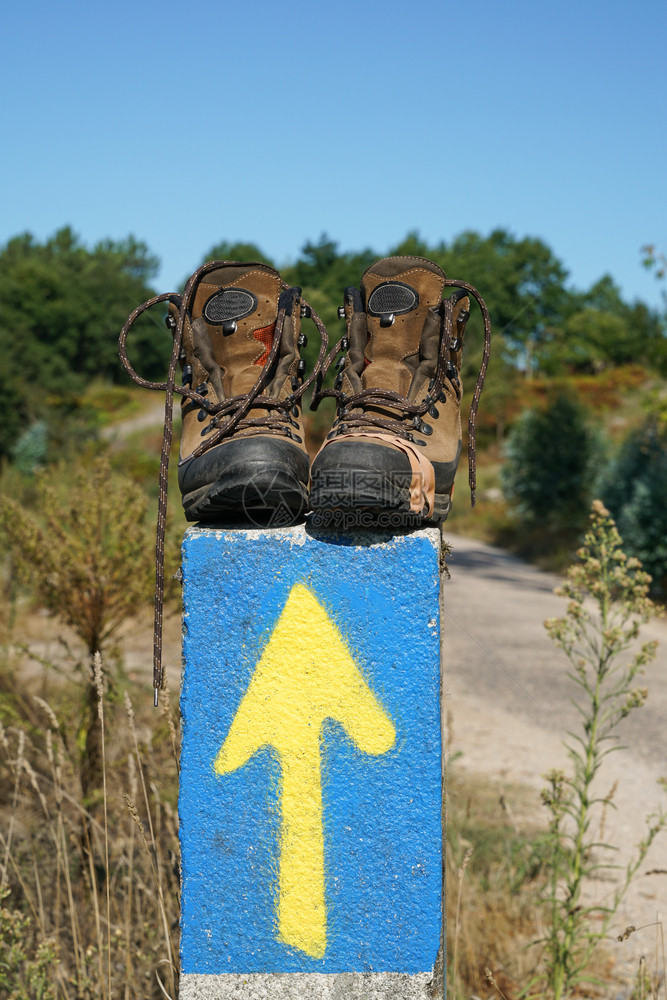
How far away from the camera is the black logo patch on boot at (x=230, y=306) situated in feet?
5.63

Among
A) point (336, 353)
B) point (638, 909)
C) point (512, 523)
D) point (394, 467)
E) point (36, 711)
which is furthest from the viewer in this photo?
point (512, 523)

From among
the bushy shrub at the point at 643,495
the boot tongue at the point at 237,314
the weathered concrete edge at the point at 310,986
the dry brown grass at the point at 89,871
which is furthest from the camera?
the bushy shrub at the point at 643,495

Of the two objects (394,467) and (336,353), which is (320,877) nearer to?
(394,467)

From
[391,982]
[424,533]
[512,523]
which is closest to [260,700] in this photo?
[424,533]

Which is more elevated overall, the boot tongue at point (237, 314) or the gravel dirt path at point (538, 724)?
the boot tongue at point (237, 314)

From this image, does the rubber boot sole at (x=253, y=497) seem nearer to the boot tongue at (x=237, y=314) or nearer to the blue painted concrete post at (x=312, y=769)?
the blue painted concrete post at (x=312, y=769)

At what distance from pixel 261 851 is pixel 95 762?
73.9 inches

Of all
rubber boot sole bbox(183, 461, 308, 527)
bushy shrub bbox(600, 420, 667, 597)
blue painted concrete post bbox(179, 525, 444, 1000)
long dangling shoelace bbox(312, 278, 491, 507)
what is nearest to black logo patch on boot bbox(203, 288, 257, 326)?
long dangling shoelace bbox(312, 278, 491, 507)

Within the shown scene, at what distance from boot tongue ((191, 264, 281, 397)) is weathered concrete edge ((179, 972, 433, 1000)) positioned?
1.12 m

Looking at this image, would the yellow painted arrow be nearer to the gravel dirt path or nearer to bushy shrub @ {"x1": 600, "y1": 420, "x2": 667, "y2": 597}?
the gravel dirt path

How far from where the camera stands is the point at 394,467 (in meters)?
1.44

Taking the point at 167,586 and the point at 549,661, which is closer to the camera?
the point at 167,586

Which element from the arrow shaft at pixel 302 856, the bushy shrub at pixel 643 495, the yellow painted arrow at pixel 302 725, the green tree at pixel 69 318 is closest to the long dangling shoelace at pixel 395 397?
the yellow painted arrow at pixel 302 725

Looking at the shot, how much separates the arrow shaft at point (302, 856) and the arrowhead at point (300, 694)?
37mm
